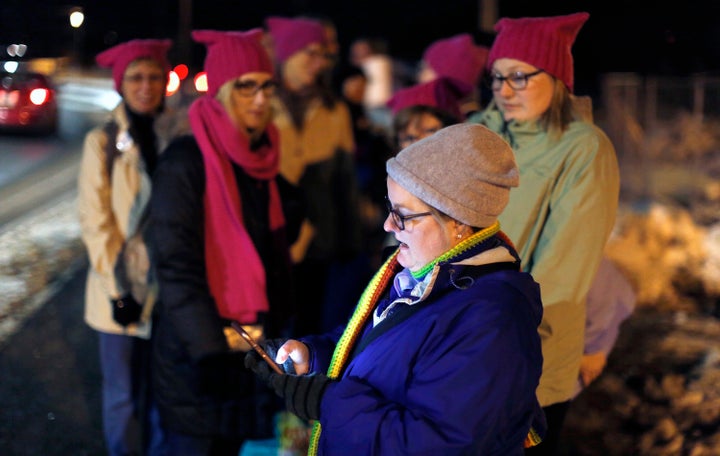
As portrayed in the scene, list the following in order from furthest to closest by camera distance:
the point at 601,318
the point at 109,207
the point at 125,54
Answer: the point at 125,54, the point at 109,207, the point at 601,318

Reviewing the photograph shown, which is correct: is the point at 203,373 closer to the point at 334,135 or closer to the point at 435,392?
the point at 435,392

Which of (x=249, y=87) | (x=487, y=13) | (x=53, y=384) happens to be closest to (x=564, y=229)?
(x=249, y=87)

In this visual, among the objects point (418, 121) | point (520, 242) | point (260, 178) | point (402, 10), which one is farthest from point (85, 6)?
point (402, 10)

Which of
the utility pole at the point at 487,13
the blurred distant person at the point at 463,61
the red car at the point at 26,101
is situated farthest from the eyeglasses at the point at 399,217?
the utility pole at the point at 487,13

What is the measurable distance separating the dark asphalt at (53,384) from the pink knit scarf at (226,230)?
41.7 inches

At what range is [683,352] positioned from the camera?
657 cm

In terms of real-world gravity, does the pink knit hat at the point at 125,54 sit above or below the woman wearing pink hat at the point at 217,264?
above

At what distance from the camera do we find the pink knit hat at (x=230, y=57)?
387 cm

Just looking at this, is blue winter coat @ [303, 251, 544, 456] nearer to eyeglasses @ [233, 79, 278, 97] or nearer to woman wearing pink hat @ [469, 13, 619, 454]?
woman wearing pink hat @ [469, 13, 619, 454]

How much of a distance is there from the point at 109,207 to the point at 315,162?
2.06 m

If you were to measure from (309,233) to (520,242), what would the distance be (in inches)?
108

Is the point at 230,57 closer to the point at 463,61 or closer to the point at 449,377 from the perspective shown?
the point at 463,61

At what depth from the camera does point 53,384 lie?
4574 mm

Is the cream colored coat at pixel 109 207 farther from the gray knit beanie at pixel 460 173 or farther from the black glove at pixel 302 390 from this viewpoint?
the gray knit beanie at pixel 460 173
